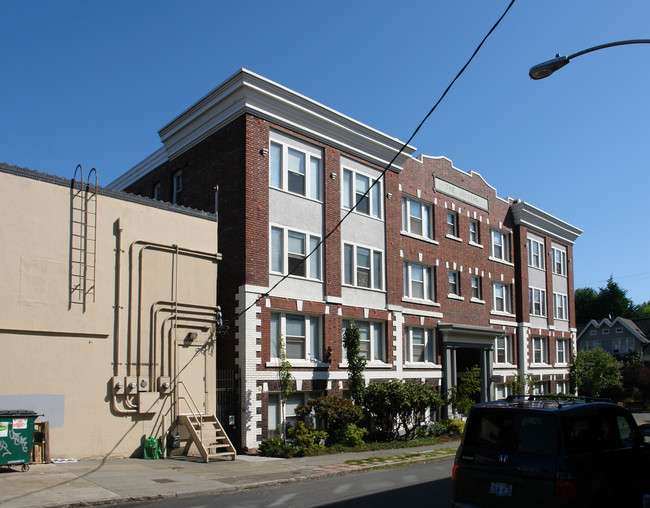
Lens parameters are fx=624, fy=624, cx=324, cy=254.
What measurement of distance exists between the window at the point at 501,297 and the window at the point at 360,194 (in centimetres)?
1121

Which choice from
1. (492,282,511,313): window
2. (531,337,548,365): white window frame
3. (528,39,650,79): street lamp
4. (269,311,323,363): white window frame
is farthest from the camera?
(531,337,548,365): white window frame

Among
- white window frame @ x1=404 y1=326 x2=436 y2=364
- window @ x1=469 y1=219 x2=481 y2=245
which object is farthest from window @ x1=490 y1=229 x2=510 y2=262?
white window frame @ x1=404 y1=326 x2=436 y2=364

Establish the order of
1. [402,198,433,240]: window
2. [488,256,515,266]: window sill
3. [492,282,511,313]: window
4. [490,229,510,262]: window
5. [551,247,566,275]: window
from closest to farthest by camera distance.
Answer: [402,198,433,240]: window
[488,256,515,266]: window sill
[492,282,511,313]: window
[490,229,510,262]: window
[551,247,566,275]: window

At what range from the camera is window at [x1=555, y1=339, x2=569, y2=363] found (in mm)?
39375

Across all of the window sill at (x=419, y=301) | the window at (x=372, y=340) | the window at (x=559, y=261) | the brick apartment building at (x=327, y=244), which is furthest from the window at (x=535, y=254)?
the window at (x=372, y=340)

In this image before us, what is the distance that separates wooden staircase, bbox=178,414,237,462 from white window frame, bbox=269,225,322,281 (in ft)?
17.8

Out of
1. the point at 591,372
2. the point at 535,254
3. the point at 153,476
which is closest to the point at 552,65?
the point at 153,476

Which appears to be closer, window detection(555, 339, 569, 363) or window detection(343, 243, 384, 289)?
window detection(343, 243, 384, 289)

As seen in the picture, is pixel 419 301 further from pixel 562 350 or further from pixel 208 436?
pixel 562 350

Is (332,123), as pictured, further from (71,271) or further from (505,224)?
(505,224)

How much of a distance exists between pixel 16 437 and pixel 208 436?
218 inches

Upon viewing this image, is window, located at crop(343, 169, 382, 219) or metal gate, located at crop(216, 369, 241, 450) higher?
window, located at crop(343, 169, 382, 219)

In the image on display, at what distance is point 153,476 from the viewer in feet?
46.1

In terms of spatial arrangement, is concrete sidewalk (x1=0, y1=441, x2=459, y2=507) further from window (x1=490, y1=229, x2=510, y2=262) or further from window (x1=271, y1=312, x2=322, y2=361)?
window (x1=490, y1=229, x2=510, y2=262)
